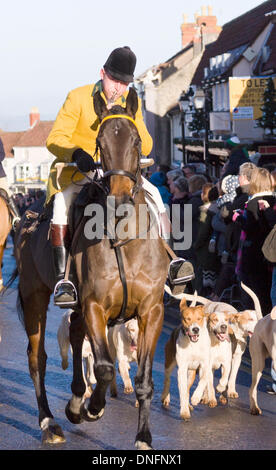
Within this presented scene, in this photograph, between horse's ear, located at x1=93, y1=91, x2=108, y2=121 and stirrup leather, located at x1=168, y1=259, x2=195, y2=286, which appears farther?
stirrup leather, located at x1=168, y1=259, x2=195, y2=286

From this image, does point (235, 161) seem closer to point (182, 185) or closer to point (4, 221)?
point (182, 185)

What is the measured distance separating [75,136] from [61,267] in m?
1.12

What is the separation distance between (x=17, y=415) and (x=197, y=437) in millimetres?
1937

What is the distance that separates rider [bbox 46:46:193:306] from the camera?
790cm

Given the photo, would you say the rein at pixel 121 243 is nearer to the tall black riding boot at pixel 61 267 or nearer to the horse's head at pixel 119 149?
the horse's head at pixel 119 149

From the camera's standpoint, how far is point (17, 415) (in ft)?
31.0

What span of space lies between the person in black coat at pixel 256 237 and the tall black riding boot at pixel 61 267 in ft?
17.1

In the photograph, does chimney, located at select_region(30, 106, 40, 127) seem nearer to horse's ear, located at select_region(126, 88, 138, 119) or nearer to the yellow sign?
the yellow sign

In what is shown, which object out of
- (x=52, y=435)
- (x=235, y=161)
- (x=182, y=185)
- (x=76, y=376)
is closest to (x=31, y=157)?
(x=182, y=185)

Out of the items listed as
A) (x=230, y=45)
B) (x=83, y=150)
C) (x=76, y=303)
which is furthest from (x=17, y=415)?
(x=230, y=45)

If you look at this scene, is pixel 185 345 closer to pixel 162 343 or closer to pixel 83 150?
pixel 83 150

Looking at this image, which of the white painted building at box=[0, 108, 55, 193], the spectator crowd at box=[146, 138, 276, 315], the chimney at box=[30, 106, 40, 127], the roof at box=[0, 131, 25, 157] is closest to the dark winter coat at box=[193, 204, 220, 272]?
the spectator crowd at box=[146, 138, 276, 315]

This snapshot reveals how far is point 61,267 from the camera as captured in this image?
8.11 meters
